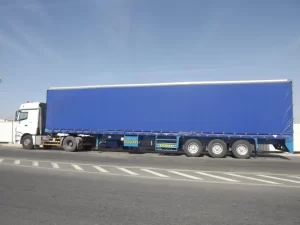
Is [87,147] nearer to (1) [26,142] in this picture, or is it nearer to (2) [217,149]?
(1) [26,142]

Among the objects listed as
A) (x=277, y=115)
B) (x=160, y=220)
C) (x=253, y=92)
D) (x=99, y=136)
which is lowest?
(x=160, y=220)

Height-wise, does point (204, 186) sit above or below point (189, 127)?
below

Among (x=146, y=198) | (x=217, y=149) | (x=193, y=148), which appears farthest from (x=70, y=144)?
(x=146, y=198)

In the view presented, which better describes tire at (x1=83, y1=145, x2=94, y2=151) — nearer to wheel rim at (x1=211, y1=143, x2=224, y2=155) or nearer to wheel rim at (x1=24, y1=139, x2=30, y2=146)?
wheel rim at (x1=24, y1=139, x2=30, y2=146)

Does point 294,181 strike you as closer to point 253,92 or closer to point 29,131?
point 253,92

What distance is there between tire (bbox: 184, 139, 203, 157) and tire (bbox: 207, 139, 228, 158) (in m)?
0.59

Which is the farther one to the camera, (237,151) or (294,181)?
(237,151)

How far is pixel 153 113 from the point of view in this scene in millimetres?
16250

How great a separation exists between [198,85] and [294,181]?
845 centimetres

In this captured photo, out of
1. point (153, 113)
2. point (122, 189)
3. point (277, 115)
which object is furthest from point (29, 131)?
point (277, 115)

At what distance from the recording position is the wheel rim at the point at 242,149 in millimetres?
14987

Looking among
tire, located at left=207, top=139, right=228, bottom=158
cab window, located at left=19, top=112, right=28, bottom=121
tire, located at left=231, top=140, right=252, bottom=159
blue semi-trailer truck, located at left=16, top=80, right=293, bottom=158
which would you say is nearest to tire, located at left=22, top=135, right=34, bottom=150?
blue semi-trailer truck, located at left=16, top=80, right=293, bottom=158

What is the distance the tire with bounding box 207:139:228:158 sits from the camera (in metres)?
15.3

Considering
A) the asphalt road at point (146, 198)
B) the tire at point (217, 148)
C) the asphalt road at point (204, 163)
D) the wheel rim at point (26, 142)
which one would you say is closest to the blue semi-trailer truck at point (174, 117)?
the tire at point (217, 148)
